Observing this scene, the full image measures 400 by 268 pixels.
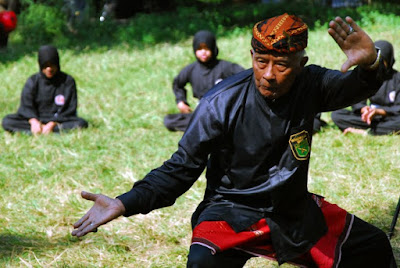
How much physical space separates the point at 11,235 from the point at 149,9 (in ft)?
47.6

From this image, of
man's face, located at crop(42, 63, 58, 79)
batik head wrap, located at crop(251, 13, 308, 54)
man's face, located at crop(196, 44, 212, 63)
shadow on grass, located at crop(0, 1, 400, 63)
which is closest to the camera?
batik head wrap, located at crop(251, 13, 308, 54)

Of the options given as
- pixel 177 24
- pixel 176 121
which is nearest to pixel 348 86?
pixel 176 121

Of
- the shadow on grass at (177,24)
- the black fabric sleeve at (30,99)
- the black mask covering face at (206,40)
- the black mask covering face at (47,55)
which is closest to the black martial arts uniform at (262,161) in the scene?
the black mask covering face at (206,40)

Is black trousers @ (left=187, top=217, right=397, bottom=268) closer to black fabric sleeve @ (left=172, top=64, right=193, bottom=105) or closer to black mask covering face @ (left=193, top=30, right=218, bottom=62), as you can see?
black mask covering face @ (left=193, top=30, right=218, bottom=62)

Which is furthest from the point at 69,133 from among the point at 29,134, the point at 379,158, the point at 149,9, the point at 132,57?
the point at 149,9

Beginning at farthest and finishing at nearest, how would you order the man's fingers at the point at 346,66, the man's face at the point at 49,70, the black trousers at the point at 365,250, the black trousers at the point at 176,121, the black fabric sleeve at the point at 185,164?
the man's face at the point at 49,70, the black trousers at the point at 176,121, the black trousers at the point at 365,250, the black fabric sleeve at the point at 185,164, the man's fingers at the point at 346,66

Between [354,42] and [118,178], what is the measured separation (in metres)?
4.11

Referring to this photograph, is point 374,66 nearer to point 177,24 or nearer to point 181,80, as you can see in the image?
point 181,80

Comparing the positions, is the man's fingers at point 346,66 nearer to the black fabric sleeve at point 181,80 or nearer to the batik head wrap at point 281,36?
the batik head wrap at point 281,36

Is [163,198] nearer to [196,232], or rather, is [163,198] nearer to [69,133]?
[196,232]

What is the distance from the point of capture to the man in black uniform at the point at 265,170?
124 inches

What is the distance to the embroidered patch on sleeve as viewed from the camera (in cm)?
326

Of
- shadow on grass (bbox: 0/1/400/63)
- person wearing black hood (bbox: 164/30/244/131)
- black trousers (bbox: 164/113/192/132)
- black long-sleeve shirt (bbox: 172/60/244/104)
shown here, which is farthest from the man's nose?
shadow on grass (bbox: 0/1/400/63)

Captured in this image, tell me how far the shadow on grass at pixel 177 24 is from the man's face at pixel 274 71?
39.1ft
